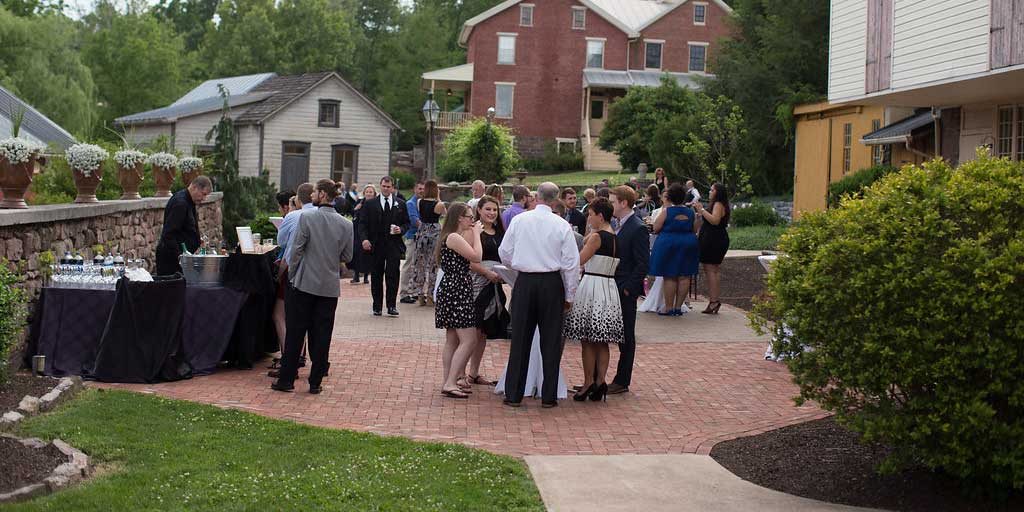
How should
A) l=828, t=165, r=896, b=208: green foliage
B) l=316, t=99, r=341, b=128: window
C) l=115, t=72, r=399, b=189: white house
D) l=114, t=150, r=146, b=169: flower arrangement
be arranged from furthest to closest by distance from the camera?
l=316, t=99, r=341, b=128: window
l=115, t=72, r=399, b=189: white house
l=828, t=165, r=896, b=208: green foliage
l=114, t=150, r=146, b=169: flower arrangement

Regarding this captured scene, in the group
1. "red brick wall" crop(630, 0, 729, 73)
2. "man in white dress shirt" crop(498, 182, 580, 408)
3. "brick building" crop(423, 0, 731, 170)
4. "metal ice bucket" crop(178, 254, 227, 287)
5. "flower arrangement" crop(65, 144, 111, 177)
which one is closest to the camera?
"man in white dress shirt" crop(498, 182, 580, 408)

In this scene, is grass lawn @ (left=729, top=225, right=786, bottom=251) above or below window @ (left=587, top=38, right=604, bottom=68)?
below

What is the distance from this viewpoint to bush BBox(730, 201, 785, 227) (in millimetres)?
35344

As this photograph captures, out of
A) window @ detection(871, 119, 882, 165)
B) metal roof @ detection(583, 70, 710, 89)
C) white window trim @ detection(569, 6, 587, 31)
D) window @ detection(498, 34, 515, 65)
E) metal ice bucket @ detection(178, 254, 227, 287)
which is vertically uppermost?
white window trim @ detection(569, 6, 587, 31)

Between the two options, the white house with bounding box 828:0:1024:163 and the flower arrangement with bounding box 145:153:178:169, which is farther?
the flower arrangement with bounding box 145:153:178:169

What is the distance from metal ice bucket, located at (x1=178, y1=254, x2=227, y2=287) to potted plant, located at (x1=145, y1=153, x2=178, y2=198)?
23.7 ft

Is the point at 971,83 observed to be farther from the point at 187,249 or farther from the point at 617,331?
the point at 187,249

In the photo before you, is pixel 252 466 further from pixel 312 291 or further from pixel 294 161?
pixel 294 161

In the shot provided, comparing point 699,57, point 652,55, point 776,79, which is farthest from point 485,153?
point 699,57

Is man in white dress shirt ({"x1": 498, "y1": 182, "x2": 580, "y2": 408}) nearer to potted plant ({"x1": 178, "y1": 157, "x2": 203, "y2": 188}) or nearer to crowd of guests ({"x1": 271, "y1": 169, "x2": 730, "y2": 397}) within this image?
crowd of guests ({"x1": 271, "y1": 169, "x2": 730, "y2": 397})

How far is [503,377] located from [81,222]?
4994mm

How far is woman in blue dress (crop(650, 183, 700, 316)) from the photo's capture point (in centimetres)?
1545

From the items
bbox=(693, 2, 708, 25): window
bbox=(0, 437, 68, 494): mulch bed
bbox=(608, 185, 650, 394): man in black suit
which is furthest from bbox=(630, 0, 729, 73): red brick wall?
bbox=(0, 437, 68, 494): mulch bed

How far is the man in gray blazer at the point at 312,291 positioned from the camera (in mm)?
9922
